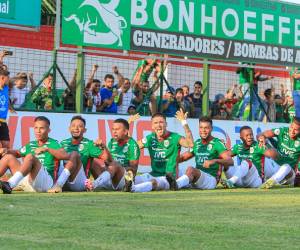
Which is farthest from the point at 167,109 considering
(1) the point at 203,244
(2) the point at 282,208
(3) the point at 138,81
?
(1) the point at 203,244

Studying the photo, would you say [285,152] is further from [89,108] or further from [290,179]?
[89,108]

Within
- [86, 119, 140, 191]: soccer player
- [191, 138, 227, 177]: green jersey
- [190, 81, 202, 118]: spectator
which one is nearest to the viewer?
[86, 119, 140, 191]: soccer player

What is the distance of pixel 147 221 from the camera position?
8617mm

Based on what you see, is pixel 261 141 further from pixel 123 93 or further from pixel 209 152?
pixel 123 93

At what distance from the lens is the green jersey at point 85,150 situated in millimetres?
13703

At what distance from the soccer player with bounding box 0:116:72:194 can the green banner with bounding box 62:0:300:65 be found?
15.8 feet

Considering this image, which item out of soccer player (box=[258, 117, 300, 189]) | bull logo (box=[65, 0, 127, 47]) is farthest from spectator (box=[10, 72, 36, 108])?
soccer player (box=[258, 117, 300, 189])

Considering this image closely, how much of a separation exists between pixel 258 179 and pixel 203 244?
28.7 feet

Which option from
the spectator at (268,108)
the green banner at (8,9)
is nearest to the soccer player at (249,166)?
the green banner at (8,9)

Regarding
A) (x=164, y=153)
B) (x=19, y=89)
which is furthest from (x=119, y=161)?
(x=19, y=89)

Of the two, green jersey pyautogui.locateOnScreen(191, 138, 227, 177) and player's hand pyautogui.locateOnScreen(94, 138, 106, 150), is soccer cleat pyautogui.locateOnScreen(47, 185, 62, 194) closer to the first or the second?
player's hand pyautogui.locateOnScreen(94, 138, 106, 150)

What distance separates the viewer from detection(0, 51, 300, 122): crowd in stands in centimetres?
1777

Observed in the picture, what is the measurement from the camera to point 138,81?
19.5 metres

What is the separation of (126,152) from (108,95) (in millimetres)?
4694
